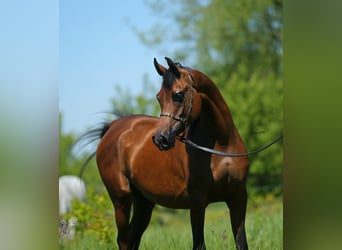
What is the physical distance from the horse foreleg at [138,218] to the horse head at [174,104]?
949 millimetres

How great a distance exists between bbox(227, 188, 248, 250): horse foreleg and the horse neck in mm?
395

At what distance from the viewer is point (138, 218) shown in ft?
15.1

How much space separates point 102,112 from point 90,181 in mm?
903

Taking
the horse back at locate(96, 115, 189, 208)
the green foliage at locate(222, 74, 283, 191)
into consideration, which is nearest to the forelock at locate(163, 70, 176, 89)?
the horse back at locate(96, 115, 189, 208)

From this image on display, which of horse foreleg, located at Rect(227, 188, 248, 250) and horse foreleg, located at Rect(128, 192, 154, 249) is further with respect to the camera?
horse foreleg, located at Rect(128, 192, 154, 249)

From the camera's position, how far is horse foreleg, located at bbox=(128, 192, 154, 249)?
4574 mm

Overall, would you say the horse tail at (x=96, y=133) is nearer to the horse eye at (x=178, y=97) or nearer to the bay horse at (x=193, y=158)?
the bay horse at (x=193, y=158)

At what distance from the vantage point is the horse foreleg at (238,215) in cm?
391

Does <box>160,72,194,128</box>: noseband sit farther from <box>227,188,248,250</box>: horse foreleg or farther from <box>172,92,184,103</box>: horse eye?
<box>227,188,248,250</box>: horse foreleg

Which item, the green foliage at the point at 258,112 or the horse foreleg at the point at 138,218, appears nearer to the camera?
the horse foreleg at the point at 138,218

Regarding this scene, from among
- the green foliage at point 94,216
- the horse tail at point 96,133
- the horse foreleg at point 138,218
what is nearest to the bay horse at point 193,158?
the horse foreleg at point 138,218

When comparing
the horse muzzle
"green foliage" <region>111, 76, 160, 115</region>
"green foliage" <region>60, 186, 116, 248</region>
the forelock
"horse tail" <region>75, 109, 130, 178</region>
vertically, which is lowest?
"green foliage" <region>60, 186, 116, 248</region>
